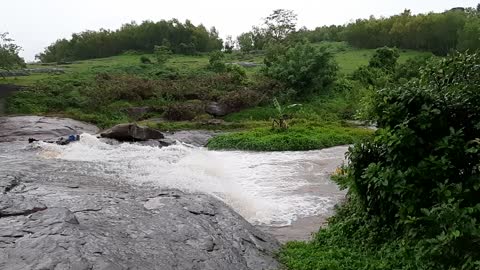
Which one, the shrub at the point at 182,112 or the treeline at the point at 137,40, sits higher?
the treeline at the point at 137,40

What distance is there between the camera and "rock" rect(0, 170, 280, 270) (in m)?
5.95

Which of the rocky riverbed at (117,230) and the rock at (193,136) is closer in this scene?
the rocky riverbed at (117,230)

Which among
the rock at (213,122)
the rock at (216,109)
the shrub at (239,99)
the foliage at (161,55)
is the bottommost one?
the rock at (213,122)

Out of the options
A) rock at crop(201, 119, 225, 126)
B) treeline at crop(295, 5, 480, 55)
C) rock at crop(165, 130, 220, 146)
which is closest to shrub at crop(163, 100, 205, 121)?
rock at crop(201, 119, 225, 126)

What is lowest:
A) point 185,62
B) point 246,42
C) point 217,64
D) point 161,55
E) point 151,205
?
point 151,205

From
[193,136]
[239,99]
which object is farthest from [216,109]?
[193,136]

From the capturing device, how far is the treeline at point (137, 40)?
58.8 metres

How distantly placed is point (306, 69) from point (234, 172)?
60.1ft

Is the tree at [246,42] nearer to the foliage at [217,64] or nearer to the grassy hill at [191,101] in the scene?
the foliage at [217,64]

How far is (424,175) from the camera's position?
5828 mm

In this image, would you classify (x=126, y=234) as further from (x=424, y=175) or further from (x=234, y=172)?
(x=234, y=172)

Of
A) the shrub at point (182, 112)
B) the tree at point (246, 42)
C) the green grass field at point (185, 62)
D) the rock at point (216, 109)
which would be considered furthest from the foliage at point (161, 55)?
the tree at point (246, 42)

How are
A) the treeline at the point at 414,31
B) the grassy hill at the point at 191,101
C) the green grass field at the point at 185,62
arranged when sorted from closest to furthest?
the grassy hill at the point at 191,101 → the green grass field at the point at 185,62 → the treeline at the point at 414,31

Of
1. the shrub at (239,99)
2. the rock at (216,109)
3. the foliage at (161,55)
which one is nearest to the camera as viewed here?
the rock at (216,109)
